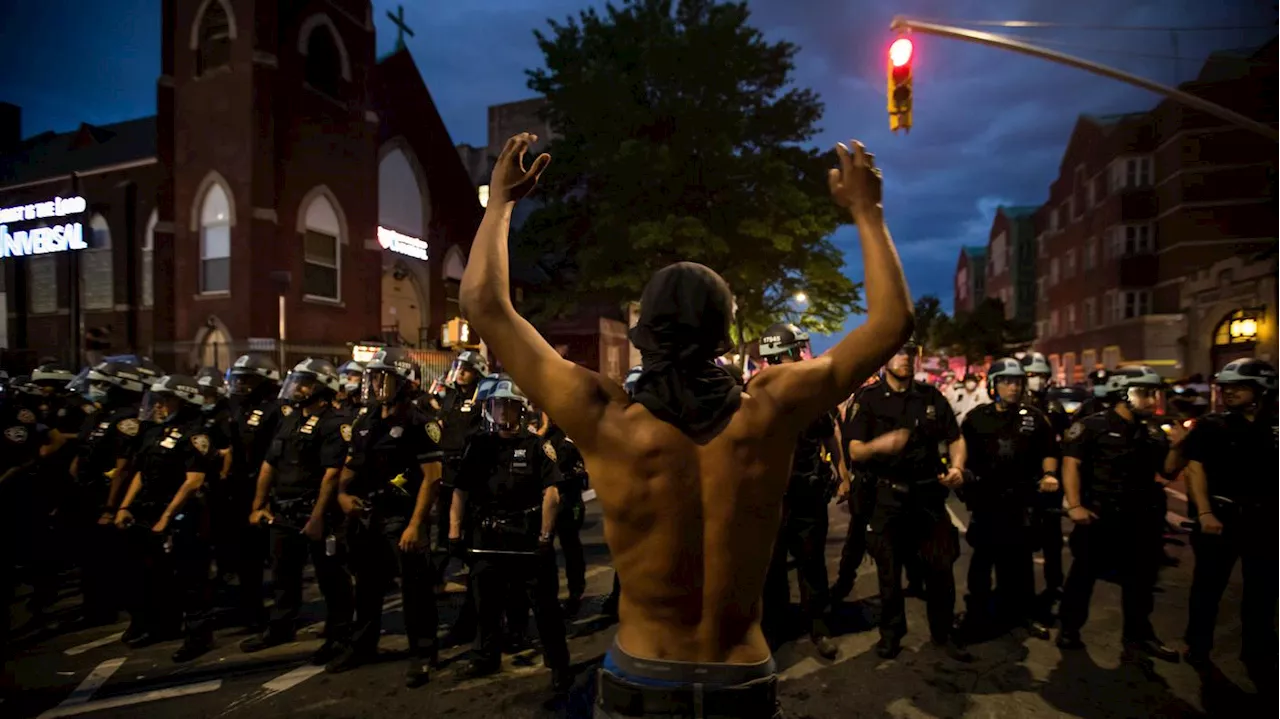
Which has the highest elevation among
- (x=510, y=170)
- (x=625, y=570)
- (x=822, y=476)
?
(x=510, y=170)

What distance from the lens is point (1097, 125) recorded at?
36469 mm

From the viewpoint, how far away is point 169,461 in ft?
19.4

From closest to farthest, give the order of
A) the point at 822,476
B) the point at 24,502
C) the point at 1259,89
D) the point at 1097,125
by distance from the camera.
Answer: the point at 822,476 → the point at 24,502 → the point at 1259,89 → the point at 1097,125

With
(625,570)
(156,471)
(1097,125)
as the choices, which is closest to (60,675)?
(156,471)

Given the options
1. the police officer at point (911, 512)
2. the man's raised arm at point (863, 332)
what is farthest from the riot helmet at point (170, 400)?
the man's raised arm at point (863, 332)

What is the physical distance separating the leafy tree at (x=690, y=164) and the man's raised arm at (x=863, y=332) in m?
16.8

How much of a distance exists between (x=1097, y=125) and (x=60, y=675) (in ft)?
146

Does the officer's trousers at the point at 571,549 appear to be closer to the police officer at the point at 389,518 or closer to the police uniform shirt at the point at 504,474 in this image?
the police officer at the point at 389,518

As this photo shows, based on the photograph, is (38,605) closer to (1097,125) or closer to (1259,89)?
(1259,89)

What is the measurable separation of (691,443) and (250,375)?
7.48 meters

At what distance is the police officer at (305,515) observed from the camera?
17.6ft

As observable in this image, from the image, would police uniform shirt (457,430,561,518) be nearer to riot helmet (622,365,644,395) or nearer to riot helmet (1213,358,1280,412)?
riot helmet (622,365,644,395)

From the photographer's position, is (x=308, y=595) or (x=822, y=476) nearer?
(x=822, y=476)

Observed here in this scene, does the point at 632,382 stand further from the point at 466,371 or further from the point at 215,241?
the point at 215,241
